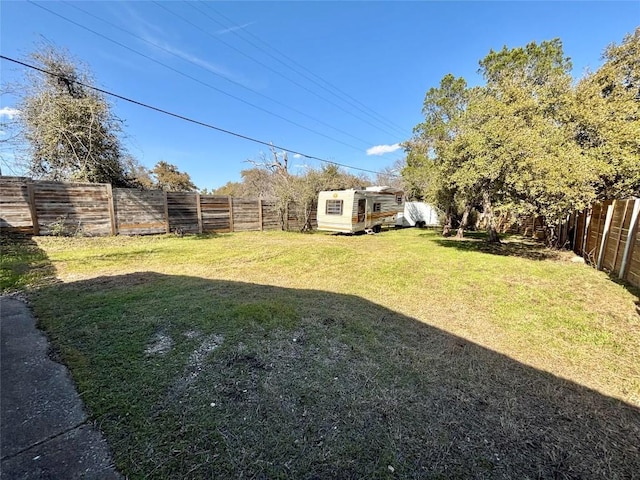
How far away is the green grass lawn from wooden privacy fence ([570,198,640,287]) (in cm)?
60

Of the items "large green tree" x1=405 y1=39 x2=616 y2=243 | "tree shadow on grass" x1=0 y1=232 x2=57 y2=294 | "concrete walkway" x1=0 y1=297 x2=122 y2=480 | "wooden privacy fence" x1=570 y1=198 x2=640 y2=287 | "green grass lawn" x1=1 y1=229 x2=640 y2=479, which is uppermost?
"large green tree" x1=405 y1=39 x2=616 y2=243

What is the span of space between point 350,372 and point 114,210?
35.6 feet

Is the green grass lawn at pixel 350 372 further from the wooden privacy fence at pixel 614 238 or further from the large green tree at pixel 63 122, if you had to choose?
the large green tree at pixel 63 122

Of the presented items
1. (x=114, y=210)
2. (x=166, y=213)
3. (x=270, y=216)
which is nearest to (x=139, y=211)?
(x=114, y=210)

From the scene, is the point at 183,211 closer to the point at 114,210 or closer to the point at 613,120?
the point at 114,210

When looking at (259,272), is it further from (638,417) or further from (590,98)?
(590,98)

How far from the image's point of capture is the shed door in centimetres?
1341

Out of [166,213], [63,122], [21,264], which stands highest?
[63,122]

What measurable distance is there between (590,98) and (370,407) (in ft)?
36.0

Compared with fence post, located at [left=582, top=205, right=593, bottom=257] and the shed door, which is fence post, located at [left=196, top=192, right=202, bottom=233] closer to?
the shed door

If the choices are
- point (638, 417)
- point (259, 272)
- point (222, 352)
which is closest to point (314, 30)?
point (259, 272)

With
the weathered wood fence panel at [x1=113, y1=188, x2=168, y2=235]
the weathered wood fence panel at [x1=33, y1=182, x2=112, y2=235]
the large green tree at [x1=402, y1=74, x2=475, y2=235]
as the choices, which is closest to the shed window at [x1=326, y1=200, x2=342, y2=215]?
the large green tree at [x1=402, y1=74, x2=475, y2=235]

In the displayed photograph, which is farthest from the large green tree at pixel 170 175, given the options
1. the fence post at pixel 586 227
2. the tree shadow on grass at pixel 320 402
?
the fence post at pixel 586 227

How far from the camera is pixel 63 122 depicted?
10273mm
